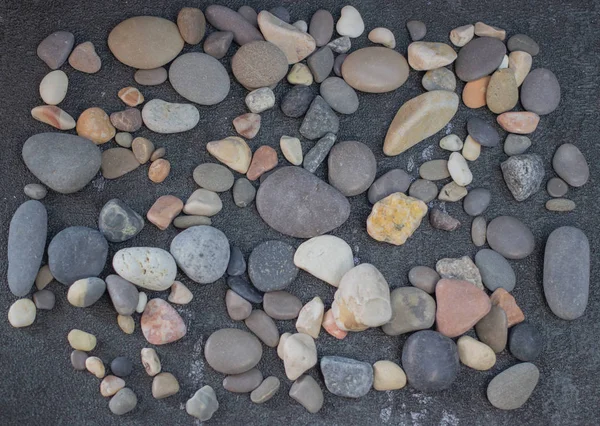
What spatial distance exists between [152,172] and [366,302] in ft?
1.18

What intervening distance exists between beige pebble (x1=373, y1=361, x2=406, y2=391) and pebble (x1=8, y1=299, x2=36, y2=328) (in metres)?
0.48

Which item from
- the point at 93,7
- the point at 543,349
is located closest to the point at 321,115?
the point at 93,7

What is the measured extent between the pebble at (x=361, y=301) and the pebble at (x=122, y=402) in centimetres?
30

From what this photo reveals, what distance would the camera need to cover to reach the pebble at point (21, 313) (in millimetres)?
→ 852

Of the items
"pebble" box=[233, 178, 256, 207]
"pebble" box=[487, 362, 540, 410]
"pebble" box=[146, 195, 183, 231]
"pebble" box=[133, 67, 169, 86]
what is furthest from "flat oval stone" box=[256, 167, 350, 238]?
"pebble" box=[487, 362, 540, 410]

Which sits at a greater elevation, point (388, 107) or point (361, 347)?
point (388, 107)

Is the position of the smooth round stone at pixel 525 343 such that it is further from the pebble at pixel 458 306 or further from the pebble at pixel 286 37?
the pebble at pixel 286 37

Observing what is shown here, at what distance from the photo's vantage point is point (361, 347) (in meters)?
0.92

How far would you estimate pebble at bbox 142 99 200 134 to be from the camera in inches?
36.6

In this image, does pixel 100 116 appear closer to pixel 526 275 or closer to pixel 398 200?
pixel 398 200

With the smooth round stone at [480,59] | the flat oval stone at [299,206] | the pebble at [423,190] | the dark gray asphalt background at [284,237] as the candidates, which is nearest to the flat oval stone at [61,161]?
the dark gray asphalt background at [284,237]

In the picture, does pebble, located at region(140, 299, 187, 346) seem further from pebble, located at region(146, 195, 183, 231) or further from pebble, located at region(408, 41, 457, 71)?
pebble, located at region(408, 41, 457, 71)

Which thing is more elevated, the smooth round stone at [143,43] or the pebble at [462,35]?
the pebble at [462,35]

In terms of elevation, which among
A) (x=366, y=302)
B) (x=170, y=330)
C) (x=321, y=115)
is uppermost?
(x=321, y=115)
